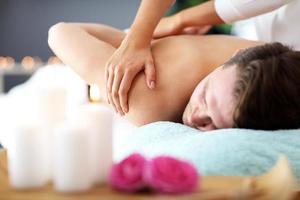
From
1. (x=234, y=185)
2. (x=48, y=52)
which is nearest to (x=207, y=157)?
(x=234, y=185)

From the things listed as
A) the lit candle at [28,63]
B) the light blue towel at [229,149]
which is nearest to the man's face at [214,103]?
the light blue towel at [229,149]

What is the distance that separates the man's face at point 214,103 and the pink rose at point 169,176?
53 centimetres

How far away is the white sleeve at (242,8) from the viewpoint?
77.1 inches

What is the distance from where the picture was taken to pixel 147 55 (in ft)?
5.40

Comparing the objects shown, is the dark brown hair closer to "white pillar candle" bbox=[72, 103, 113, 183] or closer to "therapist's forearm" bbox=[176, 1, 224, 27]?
"white pillar candle" bbox=[72, 103, 113, 183]

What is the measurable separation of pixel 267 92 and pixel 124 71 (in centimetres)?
42

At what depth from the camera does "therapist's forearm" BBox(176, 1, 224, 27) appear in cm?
214

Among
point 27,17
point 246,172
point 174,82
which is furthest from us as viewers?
point 27,17

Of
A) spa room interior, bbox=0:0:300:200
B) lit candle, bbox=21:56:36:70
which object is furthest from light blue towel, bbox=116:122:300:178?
lit candle, bbox=21:56:36:70

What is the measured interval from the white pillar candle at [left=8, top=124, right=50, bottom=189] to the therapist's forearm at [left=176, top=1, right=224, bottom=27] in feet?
4.47

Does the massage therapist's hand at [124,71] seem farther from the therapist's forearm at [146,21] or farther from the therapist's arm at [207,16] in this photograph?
the therapist's arm at [207,16]

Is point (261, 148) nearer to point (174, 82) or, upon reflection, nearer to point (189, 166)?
point (189, 166)

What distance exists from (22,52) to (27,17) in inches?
10.2

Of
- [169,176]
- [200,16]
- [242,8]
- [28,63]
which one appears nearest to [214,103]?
[169,176]
